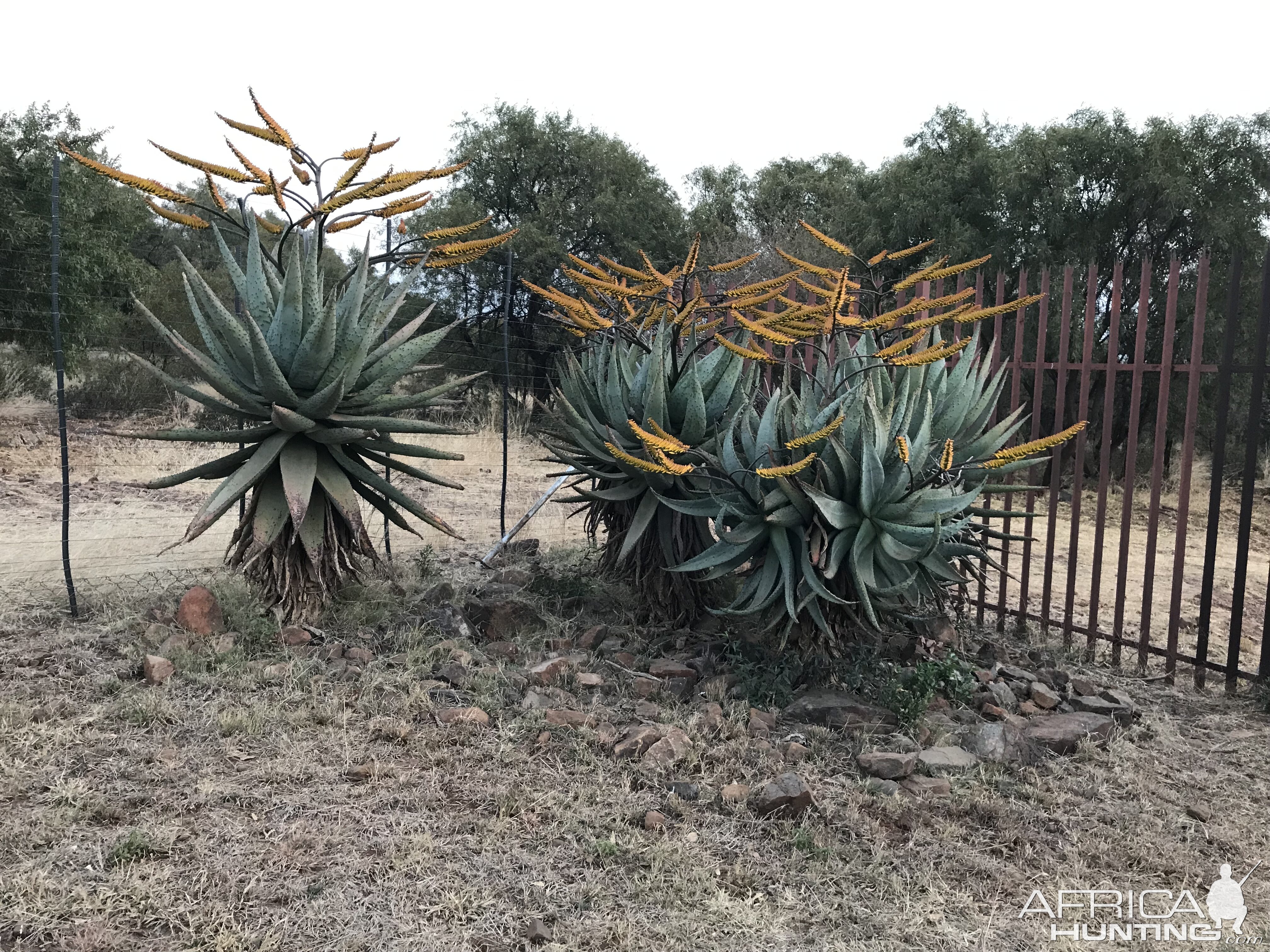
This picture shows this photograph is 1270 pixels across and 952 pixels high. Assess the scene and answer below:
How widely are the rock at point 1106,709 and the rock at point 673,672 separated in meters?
1.92

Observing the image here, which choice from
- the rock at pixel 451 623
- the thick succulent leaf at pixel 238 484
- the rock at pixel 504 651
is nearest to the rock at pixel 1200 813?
the rock at pixel 504 651

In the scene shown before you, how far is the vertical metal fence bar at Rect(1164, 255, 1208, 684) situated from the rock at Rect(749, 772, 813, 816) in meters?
2.73

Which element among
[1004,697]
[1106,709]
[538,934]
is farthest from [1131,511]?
[538,934]

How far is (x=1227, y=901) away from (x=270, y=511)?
173 inches

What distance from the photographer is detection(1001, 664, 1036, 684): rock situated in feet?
16.2

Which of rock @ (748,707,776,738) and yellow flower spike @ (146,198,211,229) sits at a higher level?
yellow flower spike @ (146,198,211,229)

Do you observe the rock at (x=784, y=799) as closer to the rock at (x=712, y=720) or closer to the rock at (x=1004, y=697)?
the rock at (x=712, y=720)

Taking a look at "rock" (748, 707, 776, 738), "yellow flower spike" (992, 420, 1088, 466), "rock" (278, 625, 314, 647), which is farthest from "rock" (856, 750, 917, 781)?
"rock" (278, 625, 314, 647)

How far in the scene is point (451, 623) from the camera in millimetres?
4992

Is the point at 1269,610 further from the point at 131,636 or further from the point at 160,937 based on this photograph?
the point at 131,636

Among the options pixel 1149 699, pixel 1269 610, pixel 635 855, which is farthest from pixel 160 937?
pixel 1269 610

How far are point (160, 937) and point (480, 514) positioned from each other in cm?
645

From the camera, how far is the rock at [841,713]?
4160 mm

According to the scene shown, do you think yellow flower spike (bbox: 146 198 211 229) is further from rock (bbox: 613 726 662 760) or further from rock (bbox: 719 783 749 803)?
rock (bbox: 719 783 749 803)
